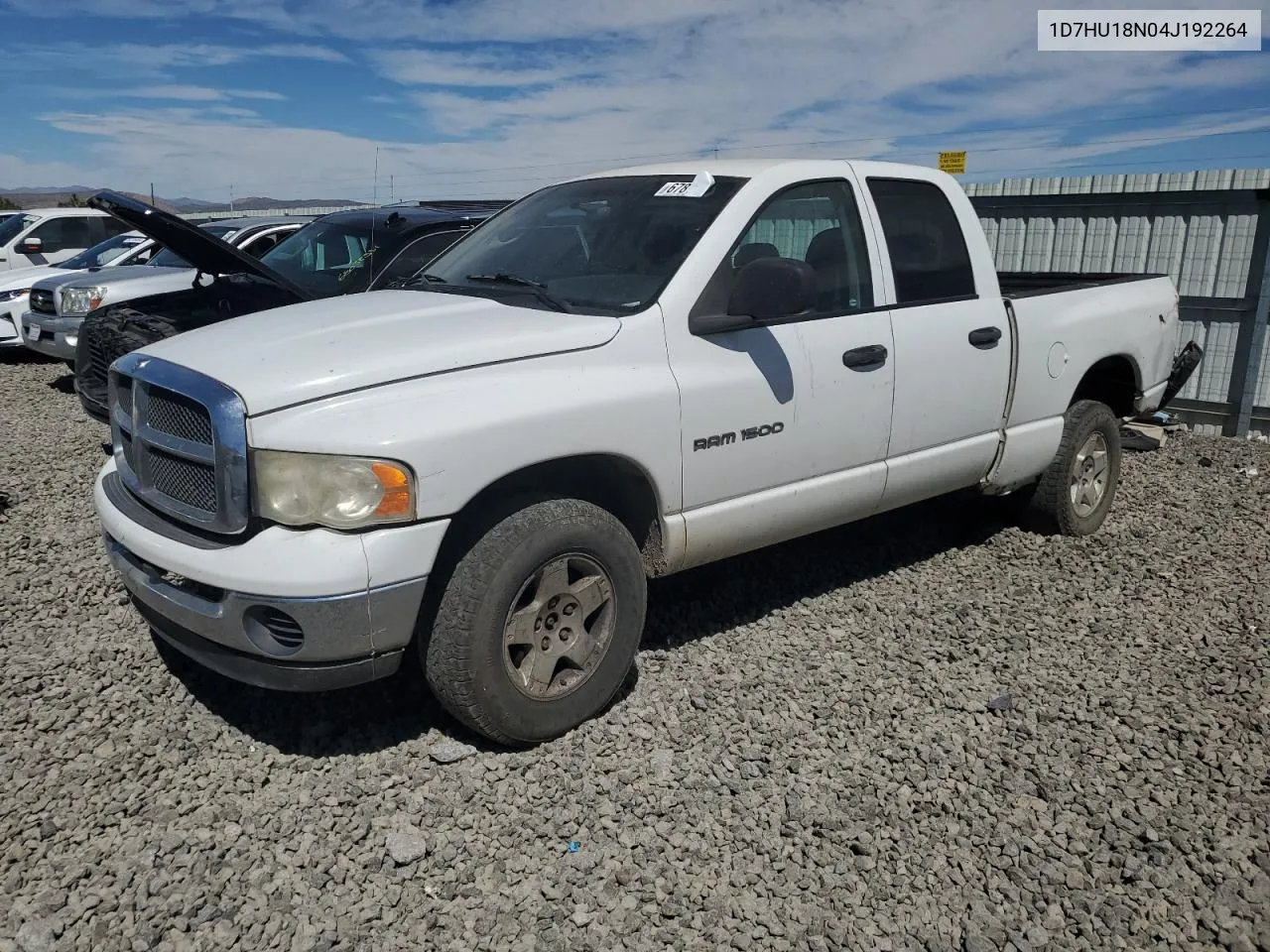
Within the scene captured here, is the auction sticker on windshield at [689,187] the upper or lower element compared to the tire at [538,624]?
upper

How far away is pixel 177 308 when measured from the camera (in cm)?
727

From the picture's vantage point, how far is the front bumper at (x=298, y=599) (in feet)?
9.59

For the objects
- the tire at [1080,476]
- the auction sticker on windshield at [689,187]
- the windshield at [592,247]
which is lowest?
the tire at [1080,476]

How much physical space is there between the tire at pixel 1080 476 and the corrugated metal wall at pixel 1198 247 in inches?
146

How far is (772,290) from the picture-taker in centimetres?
363

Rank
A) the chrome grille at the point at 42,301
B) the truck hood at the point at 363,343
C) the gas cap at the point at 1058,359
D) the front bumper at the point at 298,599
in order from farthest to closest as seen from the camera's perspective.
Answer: the chrome grille at the point at 42,301 < the gas cap at the point at 1058,359 < the truck hood at the point at 363,343 < the front bumper at the point at 298,599

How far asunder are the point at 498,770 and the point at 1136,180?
26.8ft

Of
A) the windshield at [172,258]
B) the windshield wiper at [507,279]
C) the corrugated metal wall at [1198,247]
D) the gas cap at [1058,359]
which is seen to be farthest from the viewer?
the windshield at [172,258]

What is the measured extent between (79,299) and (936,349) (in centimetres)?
831

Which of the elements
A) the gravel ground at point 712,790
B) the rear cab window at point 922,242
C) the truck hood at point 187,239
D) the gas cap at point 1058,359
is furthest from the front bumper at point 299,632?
the gas cap at point 1058,359

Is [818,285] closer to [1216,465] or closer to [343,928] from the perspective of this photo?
[343,928]

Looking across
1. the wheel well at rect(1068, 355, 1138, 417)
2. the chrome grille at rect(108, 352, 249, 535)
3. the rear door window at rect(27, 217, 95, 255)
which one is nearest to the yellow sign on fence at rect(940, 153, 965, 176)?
the wheel well at rect(1068, 355, 1138, 417)

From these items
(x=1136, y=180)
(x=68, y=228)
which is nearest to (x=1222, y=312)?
(x=1136, y=180)

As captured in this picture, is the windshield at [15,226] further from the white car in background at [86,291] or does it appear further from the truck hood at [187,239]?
the truck hood at [187,239]
